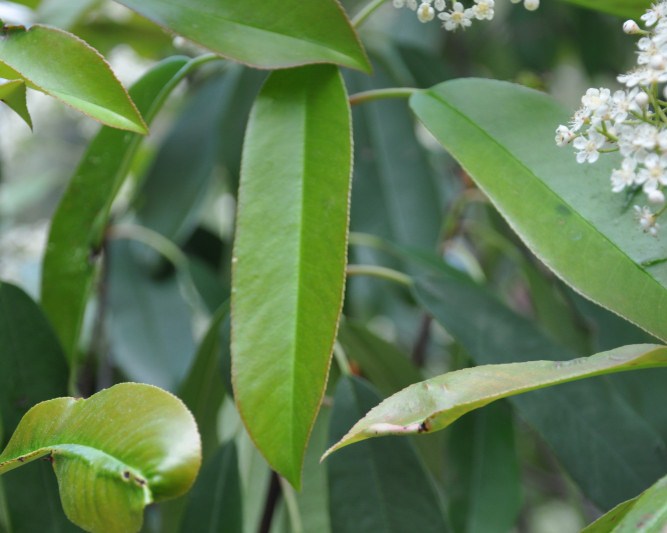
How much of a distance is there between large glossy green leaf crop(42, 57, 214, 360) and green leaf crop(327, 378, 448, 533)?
0.92ft

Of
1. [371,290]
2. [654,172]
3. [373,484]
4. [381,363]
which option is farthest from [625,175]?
[371,290]

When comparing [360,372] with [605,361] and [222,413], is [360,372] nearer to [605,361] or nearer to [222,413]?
[222,413]

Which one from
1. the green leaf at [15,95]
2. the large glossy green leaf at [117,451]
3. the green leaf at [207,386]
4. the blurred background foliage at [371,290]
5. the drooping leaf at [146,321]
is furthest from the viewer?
the drooping leaf at [146,321]

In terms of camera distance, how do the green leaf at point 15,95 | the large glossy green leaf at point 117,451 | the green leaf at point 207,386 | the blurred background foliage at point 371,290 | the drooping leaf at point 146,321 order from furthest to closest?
1. the drooping leaf at point 146,321
2. the green leaf at point 207,386
3. the blurred background foliage at point 371,290
4. the green leaf at point 15,95
5. the large glossy green leaf at point 117,451

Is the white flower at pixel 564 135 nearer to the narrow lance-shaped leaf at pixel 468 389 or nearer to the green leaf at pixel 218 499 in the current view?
the narrow lance-shaped leaf at pixel 468 389

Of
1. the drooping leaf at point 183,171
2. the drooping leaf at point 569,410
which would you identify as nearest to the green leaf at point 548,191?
the drooping leaf at point 569,410

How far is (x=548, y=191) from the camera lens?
67 cm

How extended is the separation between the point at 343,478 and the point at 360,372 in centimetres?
25

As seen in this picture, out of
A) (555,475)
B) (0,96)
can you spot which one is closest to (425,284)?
(0,96)

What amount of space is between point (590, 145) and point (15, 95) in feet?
1.34

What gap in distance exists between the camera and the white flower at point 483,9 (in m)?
0.70

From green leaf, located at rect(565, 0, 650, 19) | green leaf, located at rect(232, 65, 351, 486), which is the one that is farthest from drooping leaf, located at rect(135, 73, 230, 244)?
green leaf, located at rect(565, 0, 650, 19)

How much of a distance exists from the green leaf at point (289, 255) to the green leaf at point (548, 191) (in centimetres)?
9

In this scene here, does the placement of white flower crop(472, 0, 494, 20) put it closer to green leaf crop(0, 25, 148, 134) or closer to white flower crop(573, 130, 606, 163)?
white flower crop(573, 130, 606, 163)
